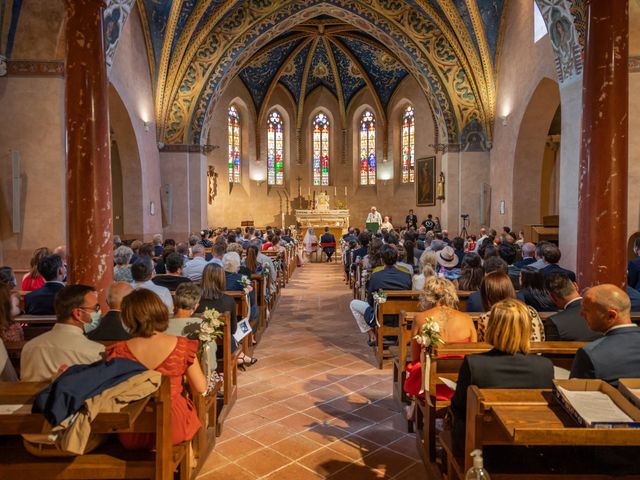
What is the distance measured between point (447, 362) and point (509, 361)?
2.61ft

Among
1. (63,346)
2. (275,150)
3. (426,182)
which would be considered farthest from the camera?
(275,150)

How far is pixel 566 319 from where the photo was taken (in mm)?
3990

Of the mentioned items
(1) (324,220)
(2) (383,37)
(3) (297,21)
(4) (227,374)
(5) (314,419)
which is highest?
(3) (297,21)

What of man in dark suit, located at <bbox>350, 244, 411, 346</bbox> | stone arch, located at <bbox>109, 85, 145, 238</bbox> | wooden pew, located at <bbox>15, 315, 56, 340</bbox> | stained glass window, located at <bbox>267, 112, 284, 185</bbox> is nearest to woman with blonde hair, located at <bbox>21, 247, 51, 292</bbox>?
wooden pew, located at <bbox>15, 315, 56, 340</bbox>

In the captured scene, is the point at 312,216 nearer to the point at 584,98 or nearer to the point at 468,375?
the point at 584,98

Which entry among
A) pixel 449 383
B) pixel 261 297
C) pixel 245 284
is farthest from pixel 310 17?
pixel 449 383

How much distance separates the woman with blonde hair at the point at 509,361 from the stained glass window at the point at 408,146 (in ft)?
72.5

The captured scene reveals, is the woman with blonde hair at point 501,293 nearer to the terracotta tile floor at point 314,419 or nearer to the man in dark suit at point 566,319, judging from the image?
the man in dark suit at point 566,319

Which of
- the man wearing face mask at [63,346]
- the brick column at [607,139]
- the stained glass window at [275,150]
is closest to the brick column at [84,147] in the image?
the man wearing face mask at [63,346]

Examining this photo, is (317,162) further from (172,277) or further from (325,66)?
(172,277)

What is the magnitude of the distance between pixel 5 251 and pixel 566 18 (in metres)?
10.2

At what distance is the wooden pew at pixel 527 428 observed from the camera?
209 cm

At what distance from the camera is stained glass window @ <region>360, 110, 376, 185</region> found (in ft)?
86.0

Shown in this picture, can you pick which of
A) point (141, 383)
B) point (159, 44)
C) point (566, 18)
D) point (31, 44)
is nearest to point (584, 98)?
point (566, 18)
